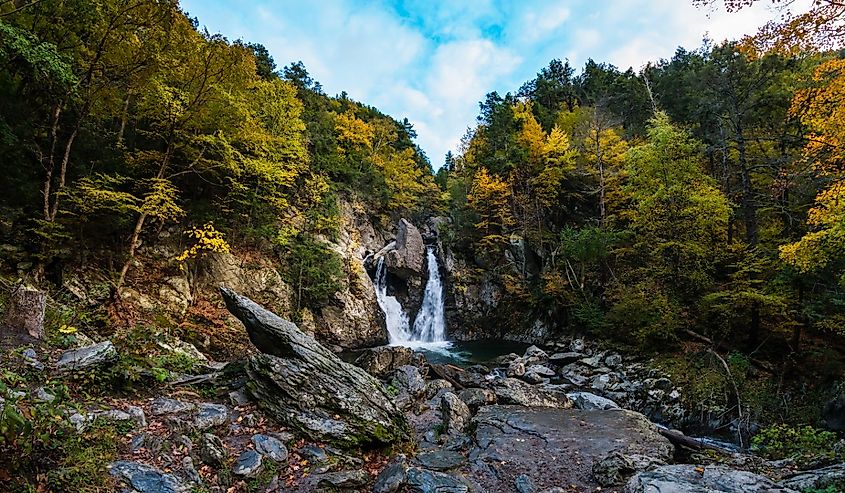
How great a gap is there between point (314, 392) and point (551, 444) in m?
4.31

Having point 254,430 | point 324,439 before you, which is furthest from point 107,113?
point 324,439

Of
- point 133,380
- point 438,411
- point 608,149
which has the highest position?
point 608,149

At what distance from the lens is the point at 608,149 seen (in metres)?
20.8

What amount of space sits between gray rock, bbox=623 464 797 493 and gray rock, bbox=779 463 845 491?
359 mm

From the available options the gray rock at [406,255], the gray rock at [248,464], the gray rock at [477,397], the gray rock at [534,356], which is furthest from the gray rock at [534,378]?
the gray rock at [406,255]

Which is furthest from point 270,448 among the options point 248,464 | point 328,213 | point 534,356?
point 328,213

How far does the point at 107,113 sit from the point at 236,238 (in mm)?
6294

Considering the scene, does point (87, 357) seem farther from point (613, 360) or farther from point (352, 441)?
point (613, 360)

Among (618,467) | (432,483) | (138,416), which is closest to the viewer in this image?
(138,416)

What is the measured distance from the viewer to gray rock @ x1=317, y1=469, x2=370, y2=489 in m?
4.43

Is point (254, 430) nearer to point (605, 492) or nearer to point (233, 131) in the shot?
point (605, 492)

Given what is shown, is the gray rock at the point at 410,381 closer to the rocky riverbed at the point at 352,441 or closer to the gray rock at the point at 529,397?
the rocky riverbed at the point at 352,441

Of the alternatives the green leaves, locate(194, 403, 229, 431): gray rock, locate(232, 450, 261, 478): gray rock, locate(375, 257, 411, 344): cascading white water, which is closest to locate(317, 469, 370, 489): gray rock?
locate(232, 450, 261, 478): gray rock

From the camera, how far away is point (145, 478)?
3.49 m
